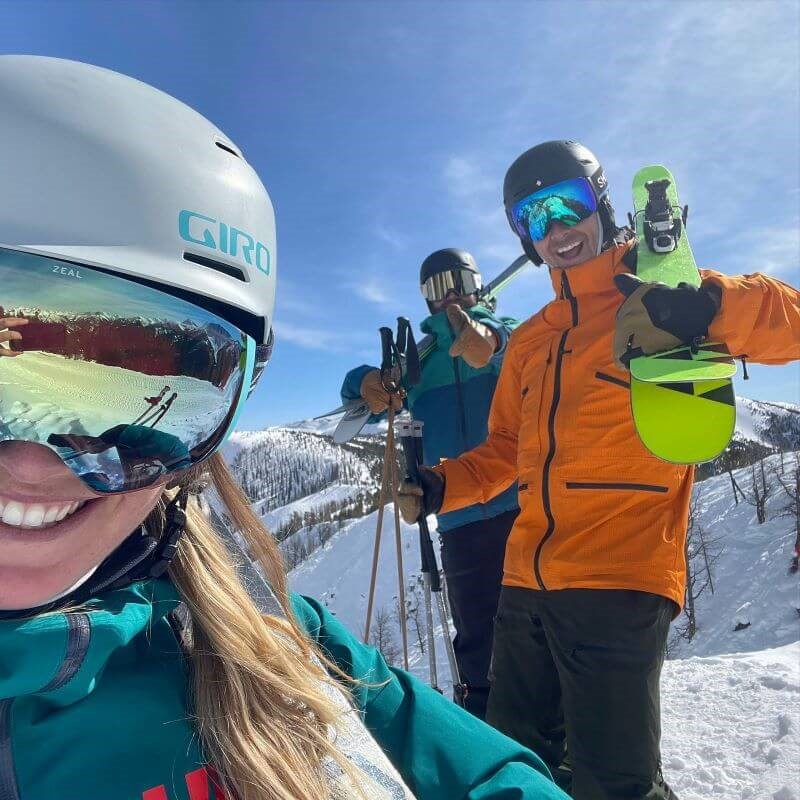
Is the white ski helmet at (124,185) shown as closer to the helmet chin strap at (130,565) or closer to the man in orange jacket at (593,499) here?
the helmet chin strap at (130,565)

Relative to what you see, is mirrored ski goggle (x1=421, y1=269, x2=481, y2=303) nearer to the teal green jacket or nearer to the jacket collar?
the jacket collar

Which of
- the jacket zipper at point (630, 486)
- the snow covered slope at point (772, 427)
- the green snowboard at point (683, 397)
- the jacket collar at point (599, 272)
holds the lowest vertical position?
the jacket zipper at point (630, 486)

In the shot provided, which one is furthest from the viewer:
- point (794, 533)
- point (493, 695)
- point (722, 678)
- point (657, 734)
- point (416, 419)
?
point (794, 533)

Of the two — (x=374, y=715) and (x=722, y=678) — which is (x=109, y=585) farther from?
(x=722, y=678)

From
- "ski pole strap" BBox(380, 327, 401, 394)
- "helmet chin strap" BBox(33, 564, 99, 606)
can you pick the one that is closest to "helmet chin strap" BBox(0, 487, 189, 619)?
"helmet chin strap" BBox(33, 564, 99, 606)

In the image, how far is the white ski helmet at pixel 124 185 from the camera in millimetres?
892

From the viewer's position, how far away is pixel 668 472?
1895 millimetres

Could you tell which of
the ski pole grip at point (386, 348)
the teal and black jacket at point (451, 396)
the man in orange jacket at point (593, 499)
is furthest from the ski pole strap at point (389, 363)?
the man in orange jacket at point (593, 499)

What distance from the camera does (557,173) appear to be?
7.84ft

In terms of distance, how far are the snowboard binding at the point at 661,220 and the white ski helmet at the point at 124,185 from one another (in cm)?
165

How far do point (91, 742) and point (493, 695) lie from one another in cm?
170

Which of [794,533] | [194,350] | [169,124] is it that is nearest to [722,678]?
[194,350]

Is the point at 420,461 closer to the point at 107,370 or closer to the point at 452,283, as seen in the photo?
the point at 452,283

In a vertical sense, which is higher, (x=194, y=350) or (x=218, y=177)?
(x=218, y=177)
